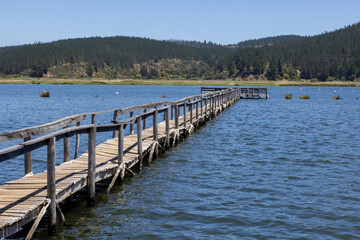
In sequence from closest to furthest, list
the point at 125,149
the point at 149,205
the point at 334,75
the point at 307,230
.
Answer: the point at 307,230 → the point at 149,205 → the point at 125,149 → the point at 334,75

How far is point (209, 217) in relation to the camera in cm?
Result: 970

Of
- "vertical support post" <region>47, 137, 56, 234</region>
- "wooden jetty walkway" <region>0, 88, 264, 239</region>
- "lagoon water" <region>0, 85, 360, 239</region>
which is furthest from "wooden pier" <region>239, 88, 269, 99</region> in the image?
"vertical support post" <region>47, 137, 56, 234</region>

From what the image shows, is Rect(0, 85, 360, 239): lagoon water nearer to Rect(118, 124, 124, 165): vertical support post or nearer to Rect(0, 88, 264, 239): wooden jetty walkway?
Rect(0, 88, 264, 239): wooden jetty walkway

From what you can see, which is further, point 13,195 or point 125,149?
point 125,149

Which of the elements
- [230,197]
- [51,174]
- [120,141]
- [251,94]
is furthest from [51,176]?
[251,94]

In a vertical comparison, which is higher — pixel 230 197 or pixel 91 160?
pixel 91 160

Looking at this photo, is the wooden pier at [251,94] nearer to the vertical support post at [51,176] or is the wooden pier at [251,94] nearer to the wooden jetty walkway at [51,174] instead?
the wooden jetty walkway at [51,174]

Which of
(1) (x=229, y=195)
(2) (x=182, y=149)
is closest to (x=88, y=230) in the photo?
(1) (x=229, y=195)

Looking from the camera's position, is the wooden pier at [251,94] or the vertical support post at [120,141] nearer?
the vertical support post at [120,141]

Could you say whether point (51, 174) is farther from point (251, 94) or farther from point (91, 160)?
point (251, 94)

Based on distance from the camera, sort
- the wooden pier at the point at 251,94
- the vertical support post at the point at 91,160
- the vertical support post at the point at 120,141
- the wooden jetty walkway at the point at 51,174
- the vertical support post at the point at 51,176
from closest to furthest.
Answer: the wooden jetty walkway at the point at 51,174
the vertical support post at the point at 51,176
the vertical support post at the point at 91,160
the vertical support post at the point at 120,141
the wooden pier at the point at 251,94

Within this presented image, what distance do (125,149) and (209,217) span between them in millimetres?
5627

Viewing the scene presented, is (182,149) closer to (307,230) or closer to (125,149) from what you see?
(125,149)

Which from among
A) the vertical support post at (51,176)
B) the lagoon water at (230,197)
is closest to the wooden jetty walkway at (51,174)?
the vertical support post at (51,176)
